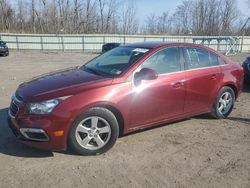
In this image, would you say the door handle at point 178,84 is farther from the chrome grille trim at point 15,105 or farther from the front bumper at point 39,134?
the chrome grille trim at point 15,105

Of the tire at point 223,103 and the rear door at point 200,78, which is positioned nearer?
the rear door at point 200,78

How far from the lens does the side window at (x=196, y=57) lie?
529 centimetres

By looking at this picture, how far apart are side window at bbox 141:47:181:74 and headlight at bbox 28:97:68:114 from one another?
1.52 meters

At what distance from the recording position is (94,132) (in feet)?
13.8

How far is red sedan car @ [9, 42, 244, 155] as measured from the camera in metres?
3.93

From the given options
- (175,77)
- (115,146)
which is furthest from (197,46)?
(115,146)

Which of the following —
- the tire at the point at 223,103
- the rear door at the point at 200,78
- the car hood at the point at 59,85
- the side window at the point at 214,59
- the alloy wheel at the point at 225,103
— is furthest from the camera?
the alloy wheel at the point at 225,103

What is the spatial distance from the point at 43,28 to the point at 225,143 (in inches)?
2011

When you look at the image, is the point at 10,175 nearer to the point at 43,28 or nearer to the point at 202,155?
the point at 202,155

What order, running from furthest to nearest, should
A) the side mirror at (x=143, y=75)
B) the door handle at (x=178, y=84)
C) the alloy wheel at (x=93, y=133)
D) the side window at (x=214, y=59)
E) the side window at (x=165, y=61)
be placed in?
1. the side window at (x=214, y=59)
2. the door handle at (x=178, y=84)
3. the side window at (x=165, y=61)
4. the side mirror at (x=143, y=75)
5. the alloy wheel at (x=93, y=133)

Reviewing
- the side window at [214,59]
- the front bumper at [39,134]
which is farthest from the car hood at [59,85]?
the side window at [214,59]

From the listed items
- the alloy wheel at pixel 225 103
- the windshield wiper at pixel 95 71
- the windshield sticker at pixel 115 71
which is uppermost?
the windshield sticker at pixel 115 71

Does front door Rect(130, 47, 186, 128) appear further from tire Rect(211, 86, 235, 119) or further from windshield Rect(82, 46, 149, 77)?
tire Rect(211, 86, 235, 119)

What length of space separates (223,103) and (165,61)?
1.82 metres
